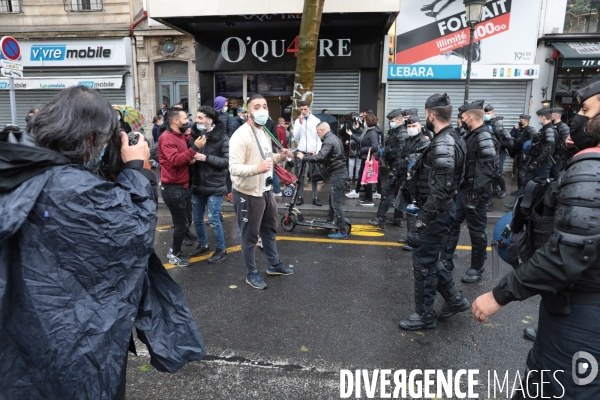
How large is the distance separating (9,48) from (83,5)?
8.12 meters

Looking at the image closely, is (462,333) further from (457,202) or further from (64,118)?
(64,118)

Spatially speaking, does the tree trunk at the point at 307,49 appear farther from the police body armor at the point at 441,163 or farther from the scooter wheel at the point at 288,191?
the police body armor at the point at 441,163

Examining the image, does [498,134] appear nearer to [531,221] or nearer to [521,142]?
[521,142]

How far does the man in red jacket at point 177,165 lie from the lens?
16.2ft

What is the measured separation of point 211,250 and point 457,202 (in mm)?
3283

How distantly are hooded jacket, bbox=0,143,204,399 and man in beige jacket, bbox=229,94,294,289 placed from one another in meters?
2.66

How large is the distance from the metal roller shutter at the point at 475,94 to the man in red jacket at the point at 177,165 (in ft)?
31.5

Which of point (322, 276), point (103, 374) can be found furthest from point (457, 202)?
point (103, 374)

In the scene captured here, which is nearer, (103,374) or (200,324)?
(103,374)

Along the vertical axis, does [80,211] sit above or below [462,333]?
above

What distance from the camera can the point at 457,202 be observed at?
486 centimetres

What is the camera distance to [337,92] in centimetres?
1388

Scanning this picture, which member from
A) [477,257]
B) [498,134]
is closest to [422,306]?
[477,257]

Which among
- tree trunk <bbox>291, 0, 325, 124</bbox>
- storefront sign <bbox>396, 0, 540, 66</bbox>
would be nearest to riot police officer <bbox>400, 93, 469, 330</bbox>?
tree trunk <bbox>291, 0, 325, 124</bbox>
